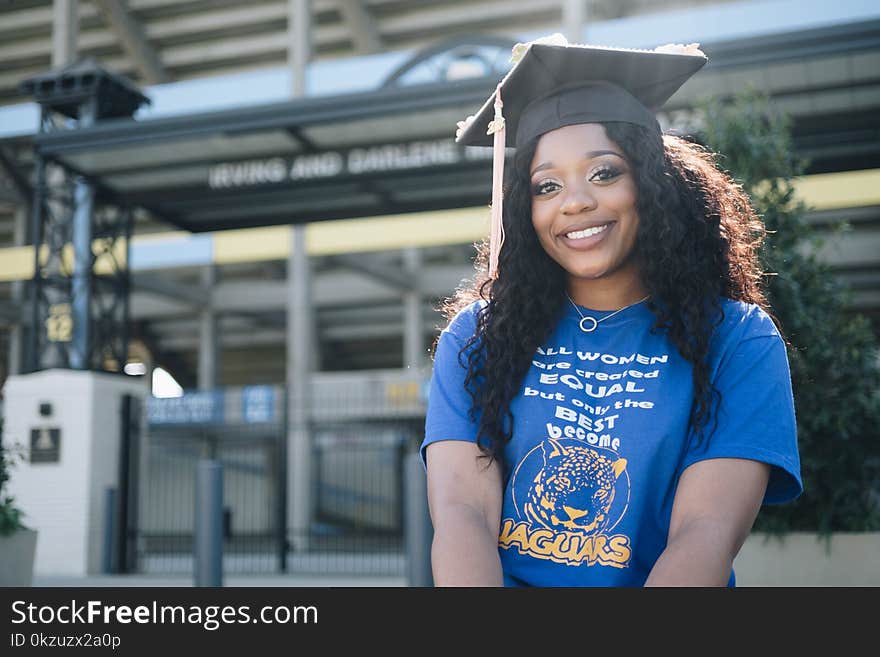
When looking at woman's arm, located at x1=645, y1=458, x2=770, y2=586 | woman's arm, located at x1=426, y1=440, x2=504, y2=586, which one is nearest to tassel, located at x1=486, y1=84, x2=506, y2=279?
woman's arm, located at x1=426, y1=440, x2=504, y2=586

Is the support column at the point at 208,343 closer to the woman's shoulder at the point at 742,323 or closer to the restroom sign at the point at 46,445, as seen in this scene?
the restroom sign at the point at 46,445

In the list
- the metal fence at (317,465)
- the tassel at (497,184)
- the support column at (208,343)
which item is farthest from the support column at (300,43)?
the tassel at (497,184)

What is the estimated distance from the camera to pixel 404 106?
9.71m

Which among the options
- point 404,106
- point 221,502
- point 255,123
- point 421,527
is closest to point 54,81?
point 255,123

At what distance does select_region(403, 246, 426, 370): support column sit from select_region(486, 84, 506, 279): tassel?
25432mm

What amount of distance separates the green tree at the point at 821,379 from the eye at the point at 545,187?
3.98 meters

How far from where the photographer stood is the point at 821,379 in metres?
5.86

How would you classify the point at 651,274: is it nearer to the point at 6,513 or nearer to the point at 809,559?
the point at 809,559

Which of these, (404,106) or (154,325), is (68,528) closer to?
(404,106)

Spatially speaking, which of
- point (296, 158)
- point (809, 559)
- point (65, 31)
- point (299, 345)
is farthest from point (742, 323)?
point (65, 31)

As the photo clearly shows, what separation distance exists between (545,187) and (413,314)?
26348 mm

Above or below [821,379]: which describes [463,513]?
below
